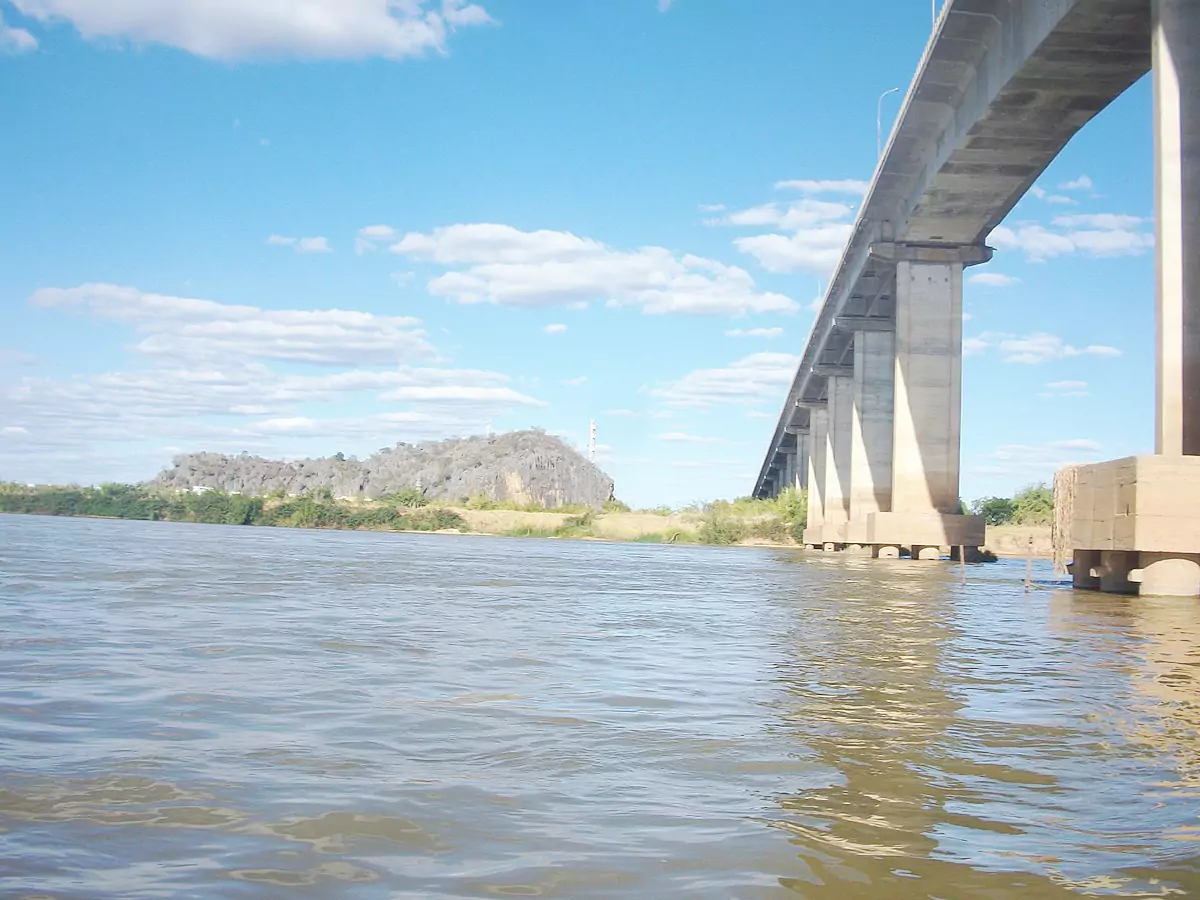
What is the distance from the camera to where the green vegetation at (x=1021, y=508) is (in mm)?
63009

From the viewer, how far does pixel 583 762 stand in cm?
467

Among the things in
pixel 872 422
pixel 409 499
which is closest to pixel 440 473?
pixel 409 499

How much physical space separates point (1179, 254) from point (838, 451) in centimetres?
3837

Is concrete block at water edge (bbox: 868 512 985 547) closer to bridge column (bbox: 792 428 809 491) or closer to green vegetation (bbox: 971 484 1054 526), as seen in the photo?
green vegetation (bbox: 971 484 1054 526)

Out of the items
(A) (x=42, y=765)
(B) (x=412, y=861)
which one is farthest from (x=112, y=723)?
(B) (x=412, y=861)

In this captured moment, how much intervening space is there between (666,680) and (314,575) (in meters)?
13.0

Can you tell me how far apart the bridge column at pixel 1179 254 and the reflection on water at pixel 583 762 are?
6305 mm

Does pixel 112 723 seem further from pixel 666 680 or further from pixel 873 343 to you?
pixel 873 343

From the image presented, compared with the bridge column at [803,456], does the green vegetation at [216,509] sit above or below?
below

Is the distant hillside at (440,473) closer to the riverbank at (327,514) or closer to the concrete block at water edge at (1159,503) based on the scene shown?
the riverbank at (327,514)

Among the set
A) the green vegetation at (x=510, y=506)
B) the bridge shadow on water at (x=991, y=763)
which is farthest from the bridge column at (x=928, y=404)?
the green vegetation at (x=510, y=506)

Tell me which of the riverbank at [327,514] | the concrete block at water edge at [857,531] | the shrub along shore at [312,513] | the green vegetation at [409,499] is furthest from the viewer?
the green vegetation at [409,499]

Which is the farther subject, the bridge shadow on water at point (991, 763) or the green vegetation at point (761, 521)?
the green vegetation at point (761, 521)

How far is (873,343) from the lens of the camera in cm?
4462
